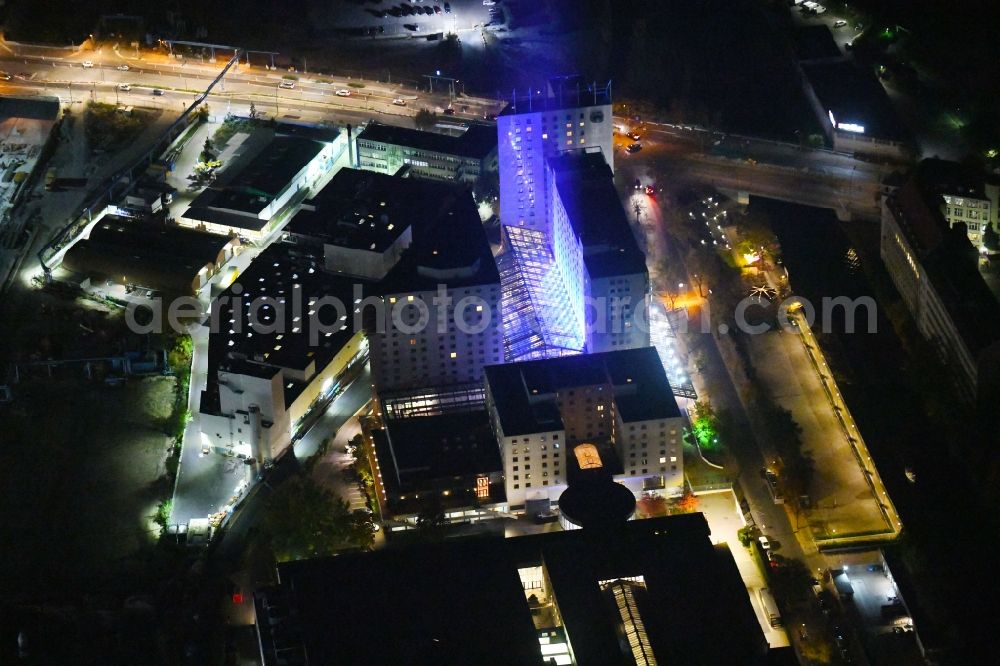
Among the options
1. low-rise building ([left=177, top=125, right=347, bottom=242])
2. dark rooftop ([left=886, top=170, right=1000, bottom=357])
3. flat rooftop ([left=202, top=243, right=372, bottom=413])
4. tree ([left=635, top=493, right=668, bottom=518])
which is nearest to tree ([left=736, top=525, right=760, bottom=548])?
tree ([left=635, top=493, right=668, bottom=518])

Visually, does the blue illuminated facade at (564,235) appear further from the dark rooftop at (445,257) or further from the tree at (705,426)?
the tree at (705,426)

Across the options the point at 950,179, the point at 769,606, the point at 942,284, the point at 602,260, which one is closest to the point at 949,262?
the point at 942,284

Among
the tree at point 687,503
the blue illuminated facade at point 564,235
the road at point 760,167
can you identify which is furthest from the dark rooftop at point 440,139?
the tree at point 687,503

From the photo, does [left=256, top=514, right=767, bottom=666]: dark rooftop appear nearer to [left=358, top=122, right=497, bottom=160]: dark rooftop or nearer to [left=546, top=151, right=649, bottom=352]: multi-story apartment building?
[left=546, top=151, right=649, bottom=352]: multi-story apartment building

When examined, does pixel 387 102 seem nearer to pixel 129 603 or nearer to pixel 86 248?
pixel 86 248

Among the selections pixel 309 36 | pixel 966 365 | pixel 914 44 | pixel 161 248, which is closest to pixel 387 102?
pixel 309 36
